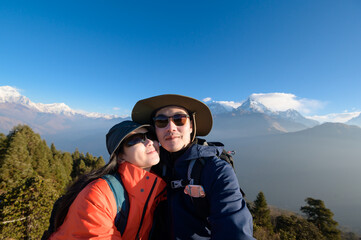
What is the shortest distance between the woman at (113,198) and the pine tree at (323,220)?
3241cm

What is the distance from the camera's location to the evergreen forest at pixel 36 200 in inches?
313

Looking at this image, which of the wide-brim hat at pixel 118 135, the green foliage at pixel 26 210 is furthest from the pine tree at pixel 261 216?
the wide-brim hat at pixel 118 135

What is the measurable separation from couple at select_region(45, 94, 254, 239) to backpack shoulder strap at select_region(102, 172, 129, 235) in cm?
6

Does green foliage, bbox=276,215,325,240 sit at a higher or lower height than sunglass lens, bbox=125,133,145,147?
lower

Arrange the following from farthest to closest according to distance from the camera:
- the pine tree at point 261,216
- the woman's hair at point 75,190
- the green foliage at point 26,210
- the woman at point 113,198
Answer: the pine tree at point 261,216, the green foliage at point 26,210, the woman's hair at point 75,190, the woman at point 113,198

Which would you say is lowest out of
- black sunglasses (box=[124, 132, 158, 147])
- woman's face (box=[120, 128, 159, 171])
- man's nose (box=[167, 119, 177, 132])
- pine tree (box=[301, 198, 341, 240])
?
pine tree (box=[301, 198, 341, 240])

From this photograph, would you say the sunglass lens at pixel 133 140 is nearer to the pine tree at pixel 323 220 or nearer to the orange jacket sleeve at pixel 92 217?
the orange jacket sleeve at pixel 92 217

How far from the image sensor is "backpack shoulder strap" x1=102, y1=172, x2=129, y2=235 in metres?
2.26

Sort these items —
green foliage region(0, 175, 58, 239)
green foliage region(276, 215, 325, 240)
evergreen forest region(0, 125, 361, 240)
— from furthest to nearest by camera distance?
1. green foliage region(276, 215, 325, 240)
2. evergreen forest region(0, 125, 361, 240)
3. green foliage region(0, 175, 58, 239)

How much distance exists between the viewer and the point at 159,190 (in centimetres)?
268

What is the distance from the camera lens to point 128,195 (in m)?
2.44

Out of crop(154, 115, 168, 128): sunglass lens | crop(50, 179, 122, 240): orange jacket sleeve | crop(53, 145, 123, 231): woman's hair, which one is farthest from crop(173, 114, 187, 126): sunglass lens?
crop(50, 179, 122, 240): orange jacket sleeve

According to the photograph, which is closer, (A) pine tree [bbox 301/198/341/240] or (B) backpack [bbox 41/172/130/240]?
(B) backpack [bbox 41/172/130/240]

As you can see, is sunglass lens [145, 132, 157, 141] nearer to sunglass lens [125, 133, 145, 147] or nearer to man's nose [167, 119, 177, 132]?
sunglass lens [125, 133, 145, 147]
